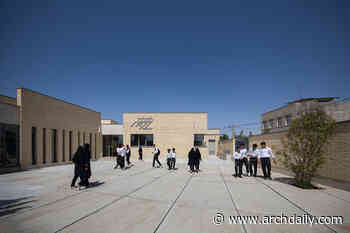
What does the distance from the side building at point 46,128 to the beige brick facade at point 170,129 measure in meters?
7.90

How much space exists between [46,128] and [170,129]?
55.4ft

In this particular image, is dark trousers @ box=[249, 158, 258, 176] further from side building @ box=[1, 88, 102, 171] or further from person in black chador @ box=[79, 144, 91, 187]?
side building @ box=[1, 88, 102, 171]

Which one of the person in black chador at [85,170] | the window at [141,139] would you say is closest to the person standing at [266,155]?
the person in black chador at [85,170]

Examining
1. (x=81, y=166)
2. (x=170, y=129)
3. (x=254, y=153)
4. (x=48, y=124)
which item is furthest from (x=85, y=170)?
(x=170, y=129)

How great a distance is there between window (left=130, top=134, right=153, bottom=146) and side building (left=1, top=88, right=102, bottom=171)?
7.96 m

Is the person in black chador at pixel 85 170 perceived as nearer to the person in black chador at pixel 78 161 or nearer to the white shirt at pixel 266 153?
the person in black chador at pixel 78 161

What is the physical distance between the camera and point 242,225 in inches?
174

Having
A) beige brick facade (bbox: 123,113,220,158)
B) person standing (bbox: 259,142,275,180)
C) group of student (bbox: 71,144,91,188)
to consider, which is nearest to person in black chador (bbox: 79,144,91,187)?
group of student (bbox: 71,144,91,188)

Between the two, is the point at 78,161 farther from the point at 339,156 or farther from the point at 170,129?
the point at 170,129

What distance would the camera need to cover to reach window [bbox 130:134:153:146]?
3031 centimetres

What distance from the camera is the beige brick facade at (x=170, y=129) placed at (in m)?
30.1

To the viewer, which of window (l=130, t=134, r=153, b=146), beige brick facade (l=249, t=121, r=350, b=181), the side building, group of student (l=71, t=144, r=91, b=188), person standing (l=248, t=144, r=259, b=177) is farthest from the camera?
window (l=130, t=134, r=153, b=146)

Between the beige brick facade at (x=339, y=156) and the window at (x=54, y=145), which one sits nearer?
the beige brick facade at (x=339, y=156)

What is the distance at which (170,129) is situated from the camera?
1195 inches
